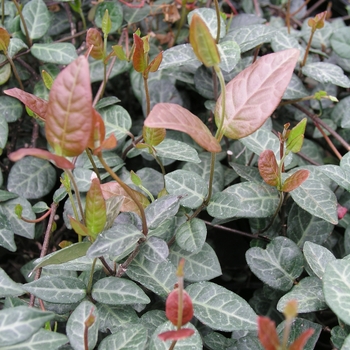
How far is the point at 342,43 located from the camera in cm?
124

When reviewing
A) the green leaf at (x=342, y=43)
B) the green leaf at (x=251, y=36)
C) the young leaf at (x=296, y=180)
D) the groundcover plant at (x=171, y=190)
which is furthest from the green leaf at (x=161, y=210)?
the green leaf at (x=342, y=43)

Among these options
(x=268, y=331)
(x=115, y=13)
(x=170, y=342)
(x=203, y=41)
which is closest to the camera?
(x=268, y=331)

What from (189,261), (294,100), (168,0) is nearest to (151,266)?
(189,261)

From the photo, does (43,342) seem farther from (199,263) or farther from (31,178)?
(31,178)

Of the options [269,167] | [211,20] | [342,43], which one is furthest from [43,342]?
[342,43]

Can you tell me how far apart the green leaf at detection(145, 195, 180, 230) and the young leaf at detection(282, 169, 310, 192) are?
0.21 metres

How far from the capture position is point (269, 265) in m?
0.87

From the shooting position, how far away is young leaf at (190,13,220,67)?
563 mm

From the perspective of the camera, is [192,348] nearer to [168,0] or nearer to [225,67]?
[225,67]

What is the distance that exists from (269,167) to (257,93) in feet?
0.56

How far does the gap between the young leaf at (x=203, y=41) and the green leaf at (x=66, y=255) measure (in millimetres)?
367

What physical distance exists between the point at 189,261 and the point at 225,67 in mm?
432

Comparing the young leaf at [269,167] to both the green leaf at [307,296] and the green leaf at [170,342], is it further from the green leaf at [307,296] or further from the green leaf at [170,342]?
the green leaf at [170,342]

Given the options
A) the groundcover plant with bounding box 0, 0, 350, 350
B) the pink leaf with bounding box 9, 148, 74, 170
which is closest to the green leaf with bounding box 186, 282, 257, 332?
the groundcover plant with bounding box 0, 0, 350, 350
